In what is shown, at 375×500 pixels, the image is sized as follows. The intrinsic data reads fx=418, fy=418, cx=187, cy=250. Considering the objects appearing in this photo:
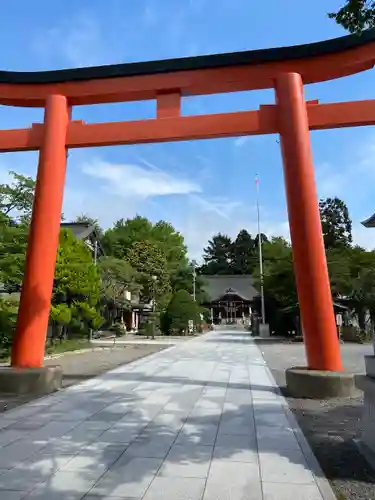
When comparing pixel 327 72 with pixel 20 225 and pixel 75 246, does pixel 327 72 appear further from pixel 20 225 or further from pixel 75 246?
pixel 75 246

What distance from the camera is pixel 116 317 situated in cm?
4069

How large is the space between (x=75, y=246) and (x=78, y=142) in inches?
388

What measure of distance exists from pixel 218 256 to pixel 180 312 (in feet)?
178

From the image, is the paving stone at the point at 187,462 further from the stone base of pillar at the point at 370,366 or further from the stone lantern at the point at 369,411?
the stone base of pillar at the point at 370,366

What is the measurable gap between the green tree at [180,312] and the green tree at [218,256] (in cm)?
5128

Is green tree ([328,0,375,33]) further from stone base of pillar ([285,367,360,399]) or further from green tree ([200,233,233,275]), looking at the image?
green tree ([200,233,233,275])

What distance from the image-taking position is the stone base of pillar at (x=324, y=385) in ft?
23.5

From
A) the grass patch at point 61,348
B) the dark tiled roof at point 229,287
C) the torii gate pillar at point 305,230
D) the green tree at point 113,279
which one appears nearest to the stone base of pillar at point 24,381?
the torii gate pillar at point 305,230

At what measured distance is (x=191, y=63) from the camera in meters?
8.35

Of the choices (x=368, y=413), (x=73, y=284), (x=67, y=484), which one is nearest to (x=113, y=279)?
(x=73, y=284)

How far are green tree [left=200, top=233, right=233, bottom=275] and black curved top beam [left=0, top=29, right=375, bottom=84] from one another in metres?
76.7

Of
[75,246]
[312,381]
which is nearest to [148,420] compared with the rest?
[312,381]

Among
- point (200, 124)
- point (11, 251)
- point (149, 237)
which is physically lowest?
point (11, 251)

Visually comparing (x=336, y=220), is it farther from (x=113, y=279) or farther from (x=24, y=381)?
(x=24, y=381)
